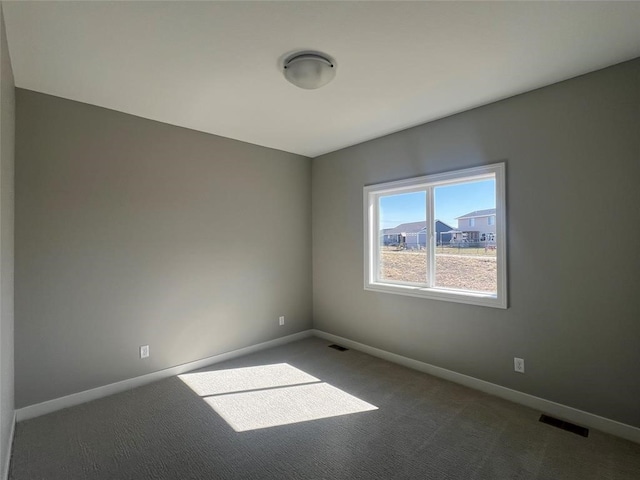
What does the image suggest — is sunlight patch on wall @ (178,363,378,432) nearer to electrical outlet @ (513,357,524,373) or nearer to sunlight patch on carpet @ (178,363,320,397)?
sunlight patch on carpet @ (178,363,320,397)

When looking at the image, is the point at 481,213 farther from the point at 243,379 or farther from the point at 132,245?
the point at 132,245

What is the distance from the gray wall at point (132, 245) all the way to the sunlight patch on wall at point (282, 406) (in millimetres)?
968

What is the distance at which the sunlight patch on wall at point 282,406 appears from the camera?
2336 millimetres

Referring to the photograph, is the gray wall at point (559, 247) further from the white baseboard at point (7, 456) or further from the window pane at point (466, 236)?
the white baseboard at point (7, 456)

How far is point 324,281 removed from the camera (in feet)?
14.1

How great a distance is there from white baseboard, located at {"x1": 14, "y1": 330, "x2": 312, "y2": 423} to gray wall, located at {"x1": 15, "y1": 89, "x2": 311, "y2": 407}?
6cm

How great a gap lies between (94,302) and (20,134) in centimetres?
144

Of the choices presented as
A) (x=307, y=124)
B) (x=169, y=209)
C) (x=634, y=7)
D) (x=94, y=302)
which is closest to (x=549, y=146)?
(x=634, y=7)

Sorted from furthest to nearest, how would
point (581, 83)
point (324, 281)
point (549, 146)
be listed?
point (324, 281) → point (549, 146) → point (581, 83)

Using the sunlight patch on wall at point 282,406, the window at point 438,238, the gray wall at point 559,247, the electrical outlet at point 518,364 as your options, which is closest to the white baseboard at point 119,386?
the sunlight patch on wall at point 282,406

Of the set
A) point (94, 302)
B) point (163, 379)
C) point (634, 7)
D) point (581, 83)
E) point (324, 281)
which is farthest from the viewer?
point (324, 281)

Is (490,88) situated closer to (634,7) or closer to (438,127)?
(438,127)

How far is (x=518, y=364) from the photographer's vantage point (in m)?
2.56

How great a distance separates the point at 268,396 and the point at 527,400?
7.11ft
